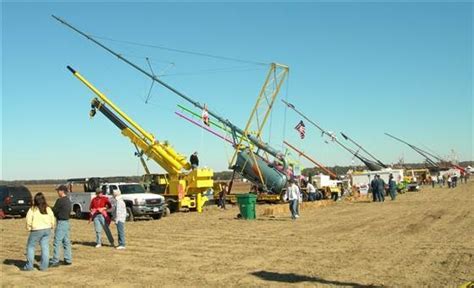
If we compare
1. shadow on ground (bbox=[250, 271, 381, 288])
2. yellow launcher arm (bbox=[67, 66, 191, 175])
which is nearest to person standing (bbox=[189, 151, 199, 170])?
yellow launcher arm (bbox=[67, 66, 191, 175])

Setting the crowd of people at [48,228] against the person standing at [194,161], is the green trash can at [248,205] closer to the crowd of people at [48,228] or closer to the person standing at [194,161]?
the person standing at [194,161]

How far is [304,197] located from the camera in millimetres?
39031

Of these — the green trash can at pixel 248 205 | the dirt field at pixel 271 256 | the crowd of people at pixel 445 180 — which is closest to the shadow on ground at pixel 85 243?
the dirt field at pixel 271 256

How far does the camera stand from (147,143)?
103ft

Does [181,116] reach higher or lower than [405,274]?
higher

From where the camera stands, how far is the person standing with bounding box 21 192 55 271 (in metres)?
11.0

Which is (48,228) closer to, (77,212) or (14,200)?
(77,212)

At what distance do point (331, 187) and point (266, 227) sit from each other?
24535 millimetres

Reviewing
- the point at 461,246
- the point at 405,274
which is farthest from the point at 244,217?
the point at 405,274

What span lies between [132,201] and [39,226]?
1269 cm

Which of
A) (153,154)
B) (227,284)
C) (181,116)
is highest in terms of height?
(181,116)

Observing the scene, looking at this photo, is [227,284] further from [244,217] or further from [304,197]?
[304,197]

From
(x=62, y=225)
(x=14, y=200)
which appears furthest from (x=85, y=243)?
(x=14, y=200)

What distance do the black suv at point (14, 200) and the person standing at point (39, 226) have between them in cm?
1727
